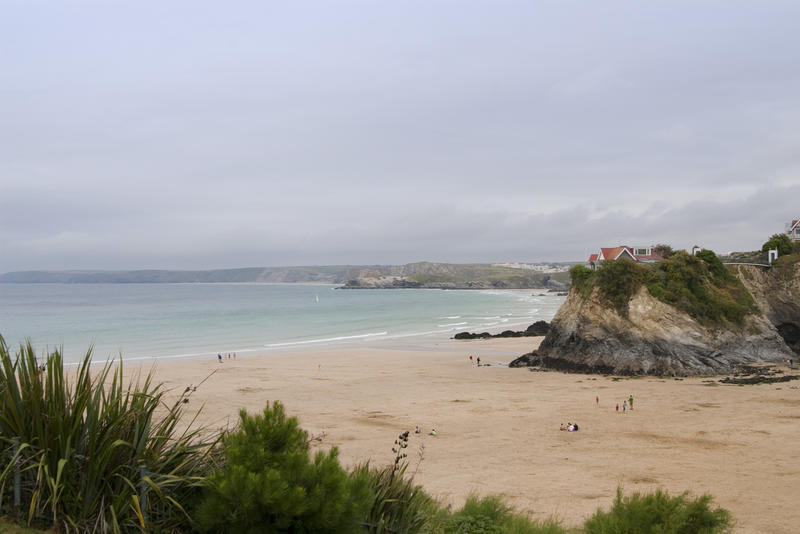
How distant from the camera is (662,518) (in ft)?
20.6

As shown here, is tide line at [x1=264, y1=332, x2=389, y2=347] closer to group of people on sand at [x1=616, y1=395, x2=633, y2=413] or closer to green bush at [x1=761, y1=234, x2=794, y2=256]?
group of people on sand at [x1=616, y1=395, x2=633, y2=413]

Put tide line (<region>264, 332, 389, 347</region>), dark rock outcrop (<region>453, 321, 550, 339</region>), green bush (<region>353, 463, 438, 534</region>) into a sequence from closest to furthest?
green bush (<region>353, 463, 438, 534</region>) → tide line (<region>264, 332, 389, 347</region>) → dark rock outcrop (<region>453, 321, 550, 339</region>)

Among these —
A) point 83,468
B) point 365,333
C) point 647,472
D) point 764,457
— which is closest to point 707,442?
point 764,457

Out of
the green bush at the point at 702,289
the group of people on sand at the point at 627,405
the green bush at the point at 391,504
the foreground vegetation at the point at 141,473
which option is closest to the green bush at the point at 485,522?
the green bush at the point at 391,504

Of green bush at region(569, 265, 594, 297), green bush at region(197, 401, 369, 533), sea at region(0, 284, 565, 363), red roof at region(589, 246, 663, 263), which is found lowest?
sea at region(0, 284, 565, 363)

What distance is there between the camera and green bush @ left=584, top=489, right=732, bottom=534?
244 inches

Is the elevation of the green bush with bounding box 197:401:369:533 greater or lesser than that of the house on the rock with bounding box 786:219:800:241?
lesser

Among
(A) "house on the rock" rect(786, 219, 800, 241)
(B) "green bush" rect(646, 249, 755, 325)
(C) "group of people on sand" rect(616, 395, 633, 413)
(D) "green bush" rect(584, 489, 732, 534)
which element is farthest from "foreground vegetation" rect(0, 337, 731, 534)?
(A) "house on the rock" rect(786, 219, 800, 241)

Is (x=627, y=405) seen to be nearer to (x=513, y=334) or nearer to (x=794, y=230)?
(x=513, y=334)

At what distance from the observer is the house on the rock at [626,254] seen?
160ft

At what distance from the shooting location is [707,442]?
17.7 metres

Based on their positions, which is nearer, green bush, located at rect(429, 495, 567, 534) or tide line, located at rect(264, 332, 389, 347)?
green bush, located at rect(429, 495, 567, 534)

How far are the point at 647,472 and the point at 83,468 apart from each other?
14416 mm

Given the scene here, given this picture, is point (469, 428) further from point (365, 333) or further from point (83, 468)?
point (365, 333)
